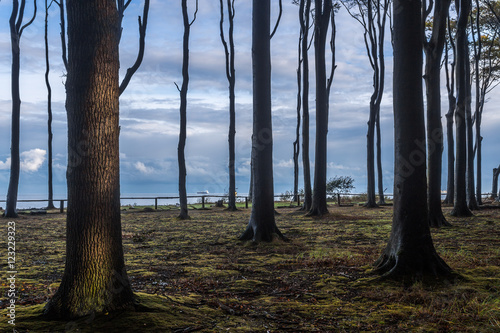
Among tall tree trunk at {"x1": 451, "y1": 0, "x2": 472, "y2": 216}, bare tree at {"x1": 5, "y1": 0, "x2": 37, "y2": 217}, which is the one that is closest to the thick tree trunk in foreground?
tall tree trunk at {"x1": 451, "y1": 0, "x2": 472, "y2": 216}

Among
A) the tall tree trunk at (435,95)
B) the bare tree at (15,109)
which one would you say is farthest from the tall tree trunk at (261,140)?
the bare tree at (15,109)

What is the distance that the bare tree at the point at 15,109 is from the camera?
59.8 feet

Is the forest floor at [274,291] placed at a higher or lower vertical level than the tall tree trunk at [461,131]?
lower

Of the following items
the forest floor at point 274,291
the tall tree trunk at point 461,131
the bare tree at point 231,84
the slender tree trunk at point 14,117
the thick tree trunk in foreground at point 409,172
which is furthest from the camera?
the bare tree at point 231,84

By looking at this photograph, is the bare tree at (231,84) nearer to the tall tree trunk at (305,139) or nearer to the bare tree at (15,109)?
the tall tree trunk at (305,139)

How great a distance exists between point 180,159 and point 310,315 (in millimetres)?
14835

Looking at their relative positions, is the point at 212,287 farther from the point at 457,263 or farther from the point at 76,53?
the point at 457,263

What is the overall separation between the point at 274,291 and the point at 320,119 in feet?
44.2

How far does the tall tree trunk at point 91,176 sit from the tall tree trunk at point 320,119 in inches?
552

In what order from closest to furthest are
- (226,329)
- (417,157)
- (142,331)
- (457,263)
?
1. (142,331)
2. (226,329)
3. (417,157)
4. (457,263)

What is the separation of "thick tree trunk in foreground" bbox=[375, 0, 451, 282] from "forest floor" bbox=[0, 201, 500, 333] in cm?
39

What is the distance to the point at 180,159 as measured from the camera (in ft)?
60.7

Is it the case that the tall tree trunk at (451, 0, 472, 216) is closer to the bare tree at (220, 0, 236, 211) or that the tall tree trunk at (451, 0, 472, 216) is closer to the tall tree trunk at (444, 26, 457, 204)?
the tall tree trunk at (444, 26, 457, 204)

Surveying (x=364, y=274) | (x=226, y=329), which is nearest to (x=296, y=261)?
(x=364, y=274)
